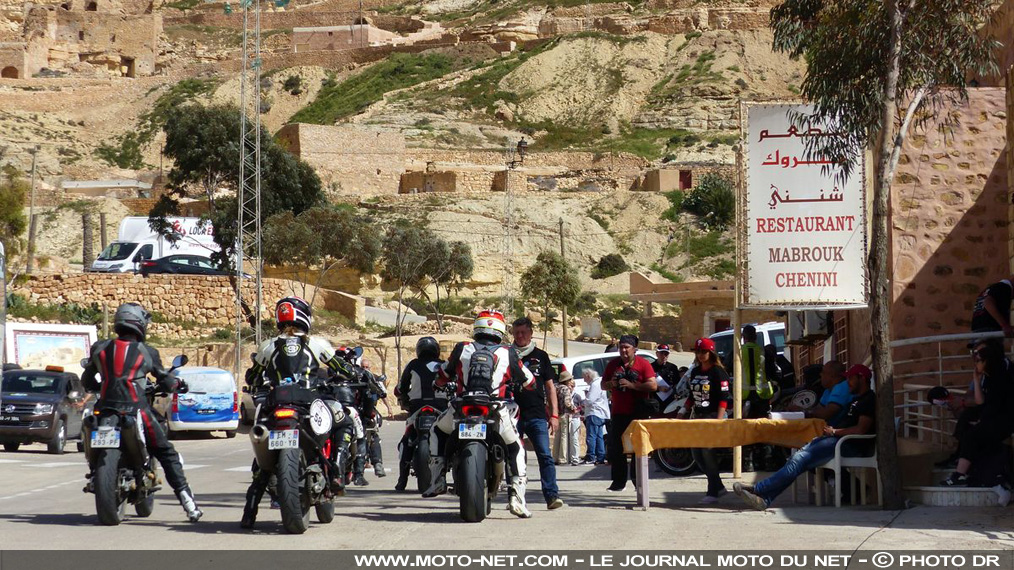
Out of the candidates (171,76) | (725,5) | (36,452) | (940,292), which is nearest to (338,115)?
(171,76)

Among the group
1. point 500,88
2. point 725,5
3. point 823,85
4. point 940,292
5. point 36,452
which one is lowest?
point 36,452

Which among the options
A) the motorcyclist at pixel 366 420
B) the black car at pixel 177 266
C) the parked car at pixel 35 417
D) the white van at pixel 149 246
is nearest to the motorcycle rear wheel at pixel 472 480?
the motorcyclist at pixel 366 420

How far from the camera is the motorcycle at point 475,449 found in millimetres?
10734

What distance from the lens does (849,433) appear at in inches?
470

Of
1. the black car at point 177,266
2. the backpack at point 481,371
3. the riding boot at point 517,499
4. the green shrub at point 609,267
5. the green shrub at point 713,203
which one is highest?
the green shrub at point 713,203

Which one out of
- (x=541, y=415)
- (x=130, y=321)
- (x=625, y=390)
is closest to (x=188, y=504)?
(x=130, y=321)

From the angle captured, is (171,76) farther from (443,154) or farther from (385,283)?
(385,283)

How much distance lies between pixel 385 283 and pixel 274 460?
47773 millimetres

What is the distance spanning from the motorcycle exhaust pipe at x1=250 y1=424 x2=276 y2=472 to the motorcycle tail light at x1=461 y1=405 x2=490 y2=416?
1.51 metres

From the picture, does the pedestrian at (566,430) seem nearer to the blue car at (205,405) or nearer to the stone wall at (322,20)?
the blue car at (205,405)

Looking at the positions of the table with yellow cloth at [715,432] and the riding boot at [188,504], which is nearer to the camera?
the riding boot at [188,504]

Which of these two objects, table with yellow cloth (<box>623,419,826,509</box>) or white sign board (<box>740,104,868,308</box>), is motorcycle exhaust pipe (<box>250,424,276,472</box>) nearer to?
table with yellow cloth (<box>623,419,826,509</box>)

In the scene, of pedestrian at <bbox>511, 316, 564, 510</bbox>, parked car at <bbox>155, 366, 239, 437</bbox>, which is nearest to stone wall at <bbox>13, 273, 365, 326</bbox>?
parked car at <bbox>155, 366, 239, 437</bbox>

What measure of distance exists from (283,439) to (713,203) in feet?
197
